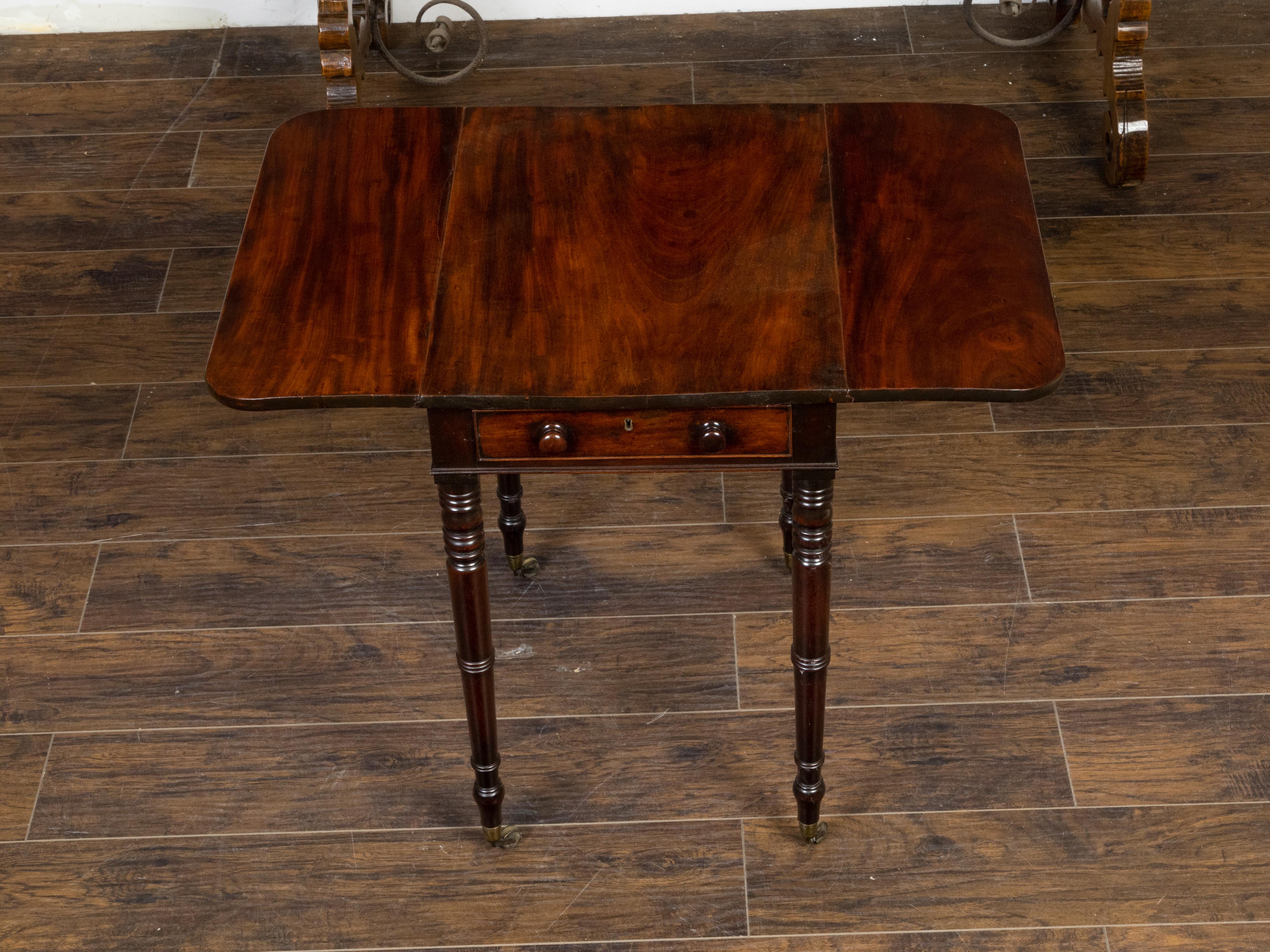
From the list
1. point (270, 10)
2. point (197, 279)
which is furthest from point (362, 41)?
point (197, 279)

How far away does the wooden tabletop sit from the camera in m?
1.23

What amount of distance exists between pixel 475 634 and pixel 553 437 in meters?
0.29

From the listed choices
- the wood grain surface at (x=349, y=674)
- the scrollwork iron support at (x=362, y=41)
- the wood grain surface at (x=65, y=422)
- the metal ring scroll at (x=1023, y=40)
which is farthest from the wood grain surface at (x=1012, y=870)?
the metal ring scroll at (x=1023, y=40)

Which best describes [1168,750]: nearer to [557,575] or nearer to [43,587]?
[557,575]

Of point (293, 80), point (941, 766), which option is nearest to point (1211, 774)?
point (941, 766)

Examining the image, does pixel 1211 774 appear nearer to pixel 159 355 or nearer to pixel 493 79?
pixel 159 355

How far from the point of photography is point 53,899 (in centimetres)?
164

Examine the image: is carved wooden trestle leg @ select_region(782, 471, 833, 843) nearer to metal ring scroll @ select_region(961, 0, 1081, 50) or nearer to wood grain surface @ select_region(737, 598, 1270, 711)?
wood grain surface @ select_region(737, 598, 1270, 711)

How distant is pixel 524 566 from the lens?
1958mm

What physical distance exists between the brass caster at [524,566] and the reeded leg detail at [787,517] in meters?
0.35

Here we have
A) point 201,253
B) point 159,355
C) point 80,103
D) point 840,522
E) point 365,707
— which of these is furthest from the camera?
point 80,103

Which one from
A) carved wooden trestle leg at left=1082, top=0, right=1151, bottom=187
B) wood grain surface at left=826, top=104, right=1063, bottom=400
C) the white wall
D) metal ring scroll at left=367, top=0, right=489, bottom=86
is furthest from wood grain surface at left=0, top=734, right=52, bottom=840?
carved wooden trestle leg at left=1082, top=0, right=1151, bottom=187

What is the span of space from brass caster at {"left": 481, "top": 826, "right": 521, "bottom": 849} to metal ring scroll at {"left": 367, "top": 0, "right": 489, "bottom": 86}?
1648mm

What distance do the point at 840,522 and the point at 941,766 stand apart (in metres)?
0.42
